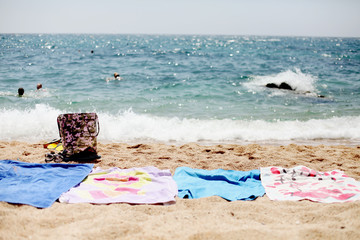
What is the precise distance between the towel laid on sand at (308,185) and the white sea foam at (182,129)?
Result: 2781 millimetres

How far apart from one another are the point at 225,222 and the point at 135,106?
27.1 feet

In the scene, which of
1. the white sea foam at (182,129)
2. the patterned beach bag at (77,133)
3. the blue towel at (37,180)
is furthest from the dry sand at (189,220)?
the white sea foam at (182,129)

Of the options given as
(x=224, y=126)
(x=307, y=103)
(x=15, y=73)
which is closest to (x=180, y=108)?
(x=224, y=126)

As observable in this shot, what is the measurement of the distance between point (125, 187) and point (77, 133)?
192 cm

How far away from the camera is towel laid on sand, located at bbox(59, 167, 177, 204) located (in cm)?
357

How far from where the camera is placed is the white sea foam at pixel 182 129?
7.36 meters

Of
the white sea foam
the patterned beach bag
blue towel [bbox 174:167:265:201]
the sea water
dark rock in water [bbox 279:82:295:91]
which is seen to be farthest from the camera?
dark rock in water [bbox 279:82:295:91]

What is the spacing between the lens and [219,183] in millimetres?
4234

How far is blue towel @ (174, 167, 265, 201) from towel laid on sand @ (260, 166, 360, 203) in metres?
0.18

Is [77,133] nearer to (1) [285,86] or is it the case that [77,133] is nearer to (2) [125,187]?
(2) [125,187]

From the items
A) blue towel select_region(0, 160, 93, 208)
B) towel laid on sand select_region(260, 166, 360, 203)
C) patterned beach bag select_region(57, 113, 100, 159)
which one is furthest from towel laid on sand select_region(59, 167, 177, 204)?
towel laid on sand select_region(260, 166, 360, 203)

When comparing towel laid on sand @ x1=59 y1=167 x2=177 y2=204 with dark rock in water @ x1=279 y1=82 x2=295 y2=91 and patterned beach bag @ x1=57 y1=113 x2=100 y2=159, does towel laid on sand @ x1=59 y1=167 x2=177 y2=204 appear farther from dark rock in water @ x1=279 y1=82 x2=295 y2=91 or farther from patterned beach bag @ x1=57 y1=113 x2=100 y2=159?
dark rock in water @ x1=279 y1=82 x2=295 y2=91

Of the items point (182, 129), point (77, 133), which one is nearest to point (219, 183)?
point (77, 133)

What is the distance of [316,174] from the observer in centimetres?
441
